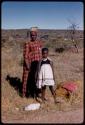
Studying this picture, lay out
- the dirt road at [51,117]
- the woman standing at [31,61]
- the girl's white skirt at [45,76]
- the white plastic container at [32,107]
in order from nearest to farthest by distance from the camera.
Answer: the dirt road at [51,117] < the white plastic container at [32,107] < the girl's white skirt at [45,76] < the woman standing at [31,61]

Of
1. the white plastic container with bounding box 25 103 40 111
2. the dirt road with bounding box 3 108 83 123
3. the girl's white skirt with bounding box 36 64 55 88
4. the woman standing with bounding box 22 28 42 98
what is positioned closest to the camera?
the dirt road with bounding box 3 108 83 123

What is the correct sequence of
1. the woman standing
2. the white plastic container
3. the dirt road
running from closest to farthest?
the dirt road, the white plastic container, the woman standing

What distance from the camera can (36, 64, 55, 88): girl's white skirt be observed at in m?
7.67

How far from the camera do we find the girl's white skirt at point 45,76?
7672 millimetres

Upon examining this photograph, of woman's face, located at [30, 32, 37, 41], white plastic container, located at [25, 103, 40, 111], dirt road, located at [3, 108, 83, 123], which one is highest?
woman's face, located at [30, 32, 37, 41]

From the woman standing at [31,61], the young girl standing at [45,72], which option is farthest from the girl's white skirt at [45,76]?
the woman standing at [31,61]

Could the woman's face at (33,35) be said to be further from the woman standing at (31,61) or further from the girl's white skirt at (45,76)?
the girl's white skirt at (45,76)

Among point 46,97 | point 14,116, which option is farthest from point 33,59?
point 14,116

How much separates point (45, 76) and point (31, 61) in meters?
0.60

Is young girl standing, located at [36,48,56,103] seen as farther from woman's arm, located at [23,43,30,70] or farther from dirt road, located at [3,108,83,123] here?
dirt road, located at [3,108,83,123]

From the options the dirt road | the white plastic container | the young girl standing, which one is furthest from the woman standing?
the dirt road

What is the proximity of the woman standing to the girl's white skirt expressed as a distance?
447mm

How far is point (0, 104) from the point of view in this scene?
754 centimetres

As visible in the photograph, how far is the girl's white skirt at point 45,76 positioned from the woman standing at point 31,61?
0.45 meters
